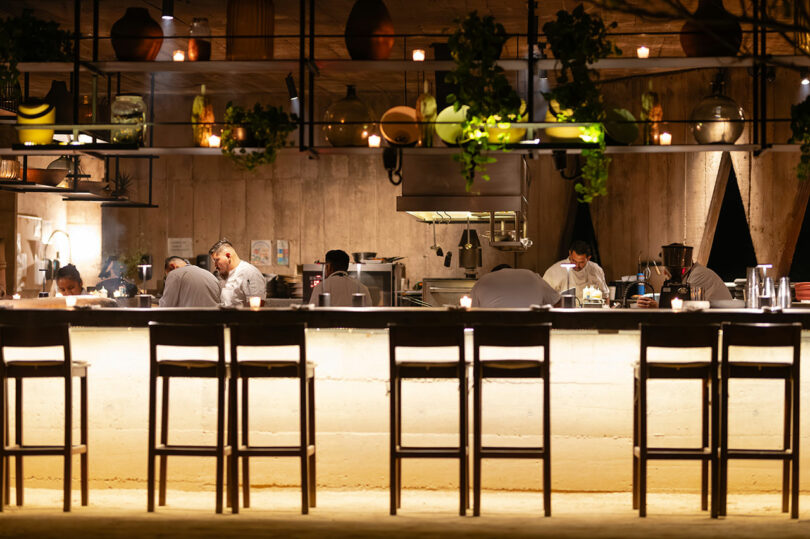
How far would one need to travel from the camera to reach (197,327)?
161 inches

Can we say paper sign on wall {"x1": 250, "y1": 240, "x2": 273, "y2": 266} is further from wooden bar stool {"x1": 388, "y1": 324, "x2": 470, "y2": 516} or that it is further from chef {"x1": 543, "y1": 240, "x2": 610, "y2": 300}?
wooden bar stool {"x1": 388, "y1": 324, "x2": 470, "y2": 516}

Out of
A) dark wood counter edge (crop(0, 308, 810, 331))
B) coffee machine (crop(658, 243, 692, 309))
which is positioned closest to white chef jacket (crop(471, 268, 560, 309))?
coffee machine (crop(658, 243, 692, 309))

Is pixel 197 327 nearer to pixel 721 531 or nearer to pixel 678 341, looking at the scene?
pixel 678 341

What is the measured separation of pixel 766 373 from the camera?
160 inches

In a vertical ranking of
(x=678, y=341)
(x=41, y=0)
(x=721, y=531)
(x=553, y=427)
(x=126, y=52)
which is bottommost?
(x=721, y=531)

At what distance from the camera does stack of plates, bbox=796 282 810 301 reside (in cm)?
685

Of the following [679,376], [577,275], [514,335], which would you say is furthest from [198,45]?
[577,275]

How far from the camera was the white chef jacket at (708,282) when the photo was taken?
645 centimetres

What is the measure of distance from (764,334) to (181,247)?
784 centimetres

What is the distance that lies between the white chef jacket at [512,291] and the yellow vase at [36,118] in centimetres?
285

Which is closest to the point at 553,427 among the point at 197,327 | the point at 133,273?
the point at 197,327

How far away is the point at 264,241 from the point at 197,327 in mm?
6286

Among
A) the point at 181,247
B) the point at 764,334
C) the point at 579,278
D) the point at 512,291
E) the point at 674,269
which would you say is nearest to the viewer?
the point at 764,334

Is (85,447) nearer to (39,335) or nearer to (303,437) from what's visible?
(39,335)
